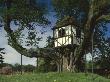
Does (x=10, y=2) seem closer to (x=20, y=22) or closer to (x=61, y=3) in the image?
(x=20, y=22)

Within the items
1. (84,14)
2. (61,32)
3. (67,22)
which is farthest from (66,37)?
(84,14)

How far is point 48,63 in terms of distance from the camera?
44.7 metres

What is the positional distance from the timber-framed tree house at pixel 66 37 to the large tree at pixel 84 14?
3.19ft

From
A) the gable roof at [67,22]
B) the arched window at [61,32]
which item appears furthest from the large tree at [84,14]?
the arched window at [61,32]

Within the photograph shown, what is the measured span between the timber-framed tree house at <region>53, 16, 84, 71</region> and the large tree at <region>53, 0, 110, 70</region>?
97 centimetres

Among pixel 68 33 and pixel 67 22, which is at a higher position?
pixel 67 22

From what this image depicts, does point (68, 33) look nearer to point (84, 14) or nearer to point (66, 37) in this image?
point (66, 37)

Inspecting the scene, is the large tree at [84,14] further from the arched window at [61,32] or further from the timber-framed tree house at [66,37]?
the arched window at [61,32]

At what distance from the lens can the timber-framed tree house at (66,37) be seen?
125ft

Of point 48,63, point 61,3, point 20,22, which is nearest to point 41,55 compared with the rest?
point 20,22

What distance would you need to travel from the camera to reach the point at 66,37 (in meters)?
39.1

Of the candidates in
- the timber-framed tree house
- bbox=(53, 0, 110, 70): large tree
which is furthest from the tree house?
bbox=(53, 0, 110, 70): large tree

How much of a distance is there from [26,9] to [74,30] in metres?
6.49

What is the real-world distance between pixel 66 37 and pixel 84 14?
3149 mm
